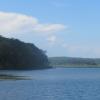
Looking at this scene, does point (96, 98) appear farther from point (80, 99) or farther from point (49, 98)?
point (49, 98)

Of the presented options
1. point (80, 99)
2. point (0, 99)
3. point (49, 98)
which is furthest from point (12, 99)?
point (80, 99)

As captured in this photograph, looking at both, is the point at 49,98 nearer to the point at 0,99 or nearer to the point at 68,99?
the point at 68,99

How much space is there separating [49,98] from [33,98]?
7.08 ft

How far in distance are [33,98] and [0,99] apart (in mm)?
4977

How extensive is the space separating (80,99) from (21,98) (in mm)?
7750

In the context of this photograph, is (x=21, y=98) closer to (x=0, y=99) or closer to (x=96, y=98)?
(x=0, y=99)

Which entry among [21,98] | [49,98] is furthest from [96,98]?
[21,98]

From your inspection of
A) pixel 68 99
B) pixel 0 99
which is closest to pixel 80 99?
pixel 68 99

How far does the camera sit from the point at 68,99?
192 ft

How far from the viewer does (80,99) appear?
58.4 meters

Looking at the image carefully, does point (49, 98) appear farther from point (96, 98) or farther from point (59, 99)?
point (96, 98)

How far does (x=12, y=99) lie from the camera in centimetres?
5734

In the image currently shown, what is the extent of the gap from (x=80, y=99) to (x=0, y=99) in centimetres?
1034

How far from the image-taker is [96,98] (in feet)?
195
